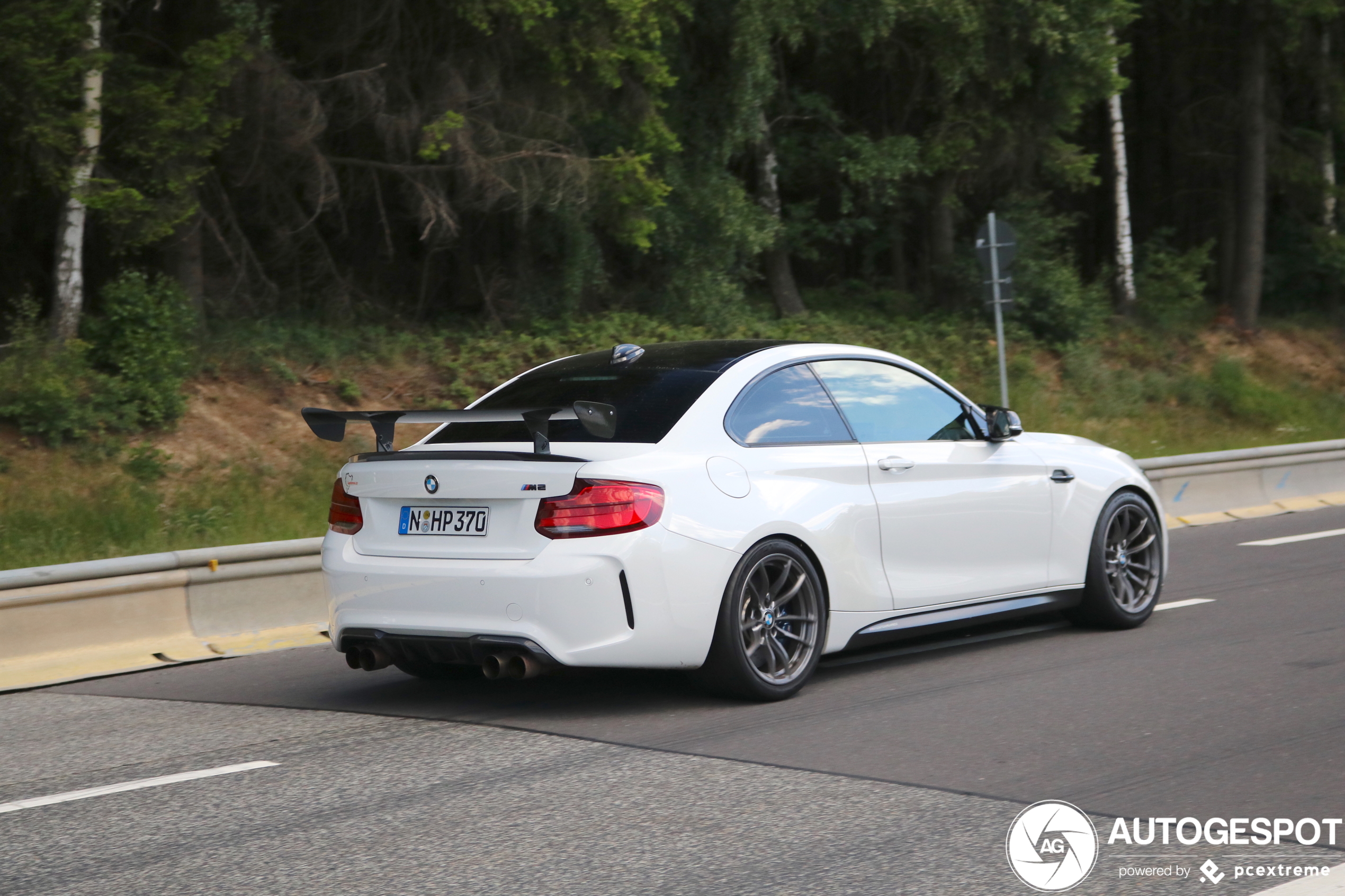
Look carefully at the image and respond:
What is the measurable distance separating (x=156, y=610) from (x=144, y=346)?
7.82 m

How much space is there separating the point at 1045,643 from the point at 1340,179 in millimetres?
28525

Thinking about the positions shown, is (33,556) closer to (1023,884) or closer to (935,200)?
(1023,884)

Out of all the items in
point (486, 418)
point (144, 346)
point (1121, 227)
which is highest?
point (1121, 227)

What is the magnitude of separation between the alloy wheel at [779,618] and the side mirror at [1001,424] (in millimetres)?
1633

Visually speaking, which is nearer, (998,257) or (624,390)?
(624,390)

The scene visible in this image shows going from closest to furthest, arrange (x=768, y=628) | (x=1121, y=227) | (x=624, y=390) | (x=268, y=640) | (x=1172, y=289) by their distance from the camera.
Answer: (x=768, y=628) < (x=624, y=390) < (x=268, y=640) < (x=1172, y=289) < (x=1121, y=227)

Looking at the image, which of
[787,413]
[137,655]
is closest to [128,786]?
[137,655]

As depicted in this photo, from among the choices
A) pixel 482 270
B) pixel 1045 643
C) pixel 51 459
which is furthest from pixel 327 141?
pixel 1045 643

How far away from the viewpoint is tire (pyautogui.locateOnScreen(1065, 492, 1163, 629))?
Result: 8008 millimetres

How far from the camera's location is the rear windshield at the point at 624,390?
21.0 ft

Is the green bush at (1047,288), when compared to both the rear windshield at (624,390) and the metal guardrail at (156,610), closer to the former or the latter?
the metal guardrail at (156,610)

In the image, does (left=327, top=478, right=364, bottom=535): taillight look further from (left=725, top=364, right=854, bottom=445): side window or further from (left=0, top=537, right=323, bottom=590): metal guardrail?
(left=0, top=537, right=323, bottom=590): metal guardrail

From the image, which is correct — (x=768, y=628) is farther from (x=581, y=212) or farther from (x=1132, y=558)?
(x=581, y=212)

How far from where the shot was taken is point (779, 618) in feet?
21.1
